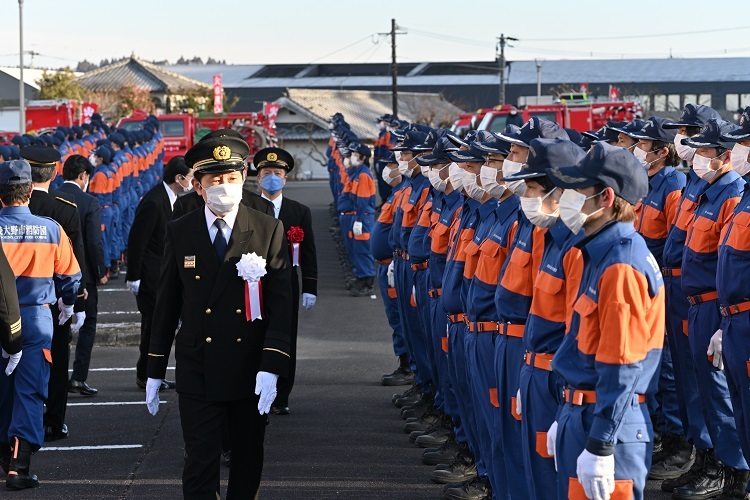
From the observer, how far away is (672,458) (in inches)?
347

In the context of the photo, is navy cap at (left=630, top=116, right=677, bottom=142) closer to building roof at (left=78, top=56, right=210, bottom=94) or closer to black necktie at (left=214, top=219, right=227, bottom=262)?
black necktie at (left=214, top=219, right=227, bottom=262)

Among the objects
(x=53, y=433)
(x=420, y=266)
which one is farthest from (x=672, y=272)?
(x=53, y=433)

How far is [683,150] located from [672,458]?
2.17 metres

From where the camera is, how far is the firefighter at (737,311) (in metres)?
7.32

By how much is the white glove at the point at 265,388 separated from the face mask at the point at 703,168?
→ 339 centimetres

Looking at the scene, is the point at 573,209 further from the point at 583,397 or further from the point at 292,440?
the point at 292,440

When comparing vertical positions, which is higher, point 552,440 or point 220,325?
point 220,325

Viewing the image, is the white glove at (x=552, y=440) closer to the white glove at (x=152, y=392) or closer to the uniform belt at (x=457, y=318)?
the white glove at (x=152, y=392)

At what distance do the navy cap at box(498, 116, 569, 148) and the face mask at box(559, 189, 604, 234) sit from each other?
183 centimetres

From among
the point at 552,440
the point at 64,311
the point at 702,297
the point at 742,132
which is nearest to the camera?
the point at 552,440

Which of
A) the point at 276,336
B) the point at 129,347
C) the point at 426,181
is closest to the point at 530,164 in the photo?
the point at 276,336

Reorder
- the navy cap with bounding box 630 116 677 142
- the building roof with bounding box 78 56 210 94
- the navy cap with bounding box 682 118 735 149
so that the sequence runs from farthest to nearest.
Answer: the building roof with bounding box 78 56 210 94, the navy cap with bounding box 630 116 677 142, the navy cap with bounding box 682 118 735 149

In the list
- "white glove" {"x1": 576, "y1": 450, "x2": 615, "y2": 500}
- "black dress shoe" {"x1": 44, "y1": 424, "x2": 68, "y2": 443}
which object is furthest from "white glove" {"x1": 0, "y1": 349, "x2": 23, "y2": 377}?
"white glove" {"x1": 576, "y1": 450, "x2": 615, "y2": 500}

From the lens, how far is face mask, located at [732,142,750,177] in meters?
7.97
